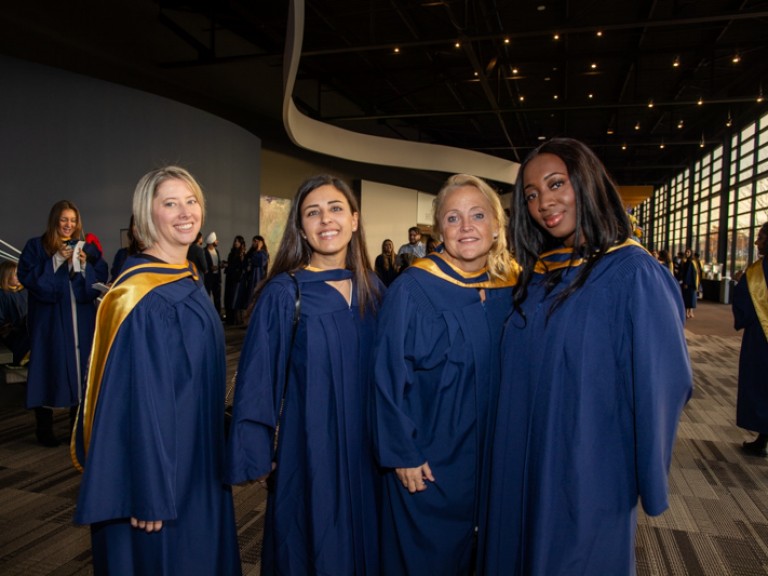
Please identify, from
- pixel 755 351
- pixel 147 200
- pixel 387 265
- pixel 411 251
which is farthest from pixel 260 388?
pixel 387 265

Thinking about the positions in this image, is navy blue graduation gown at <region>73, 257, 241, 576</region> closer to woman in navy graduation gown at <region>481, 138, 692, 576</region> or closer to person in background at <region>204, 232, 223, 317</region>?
woman in navy graduation gown at <region>481, 138, 692, 576</region>

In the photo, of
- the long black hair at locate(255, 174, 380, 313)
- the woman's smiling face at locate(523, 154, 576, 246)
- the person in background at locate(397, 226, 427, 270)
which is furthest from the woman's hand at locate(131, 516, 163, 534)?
the person in background at locate(397, 226, 427, 270)

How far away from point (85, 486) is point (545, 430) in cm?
129

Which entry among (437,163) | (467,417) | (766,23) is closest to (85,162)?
(467,417)

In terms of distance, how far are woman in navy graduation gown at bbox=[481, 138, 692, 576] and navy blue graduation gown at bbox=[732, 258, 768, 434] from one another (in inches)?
119

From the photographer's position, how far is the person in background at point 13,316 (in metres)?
4.60

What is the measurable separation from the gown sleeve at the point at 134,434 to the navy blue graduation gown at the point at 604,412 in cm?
108

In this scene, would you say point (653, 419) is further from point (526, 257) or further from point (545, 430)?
point (526, 257)

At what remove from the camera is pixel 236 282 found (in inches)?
375

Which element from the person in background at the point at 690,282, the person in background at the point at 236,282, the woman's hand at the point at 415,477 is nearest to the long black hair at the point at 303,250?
the woman's hand at the point at 415,477

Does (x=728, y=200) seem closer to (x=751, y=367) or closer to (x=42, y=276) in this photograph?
(x=751, y=367)

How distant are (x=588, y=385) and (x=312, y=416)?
88 centimetres

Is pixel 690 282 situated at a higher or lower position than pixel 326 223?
lower

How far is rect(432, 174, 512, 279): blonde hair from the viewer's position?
1.94 meters
